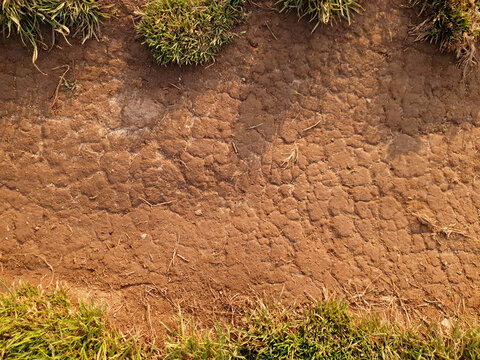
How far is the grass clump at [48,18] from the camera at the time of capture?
2.24 m

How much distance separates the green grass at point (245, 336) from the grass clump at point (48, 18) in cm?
180

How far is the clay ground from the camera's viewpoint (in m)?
2.34

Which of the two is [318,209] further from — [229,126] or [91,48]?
[91,48]

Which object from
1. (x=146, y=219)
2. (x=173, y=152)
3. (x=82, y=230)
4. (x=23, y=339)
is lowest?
(x=23, y=339)

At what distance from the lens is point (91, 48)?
2400 millimetres

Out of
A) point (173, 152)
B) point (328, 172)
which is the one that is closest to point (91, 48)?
point (173, 152)

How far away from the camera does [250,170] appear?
2367 mm

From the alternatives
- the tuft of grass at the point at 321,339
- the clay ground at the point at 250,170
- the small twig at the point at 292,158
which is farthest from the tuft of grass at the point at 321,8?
the tuft of grass at the point at 321,339

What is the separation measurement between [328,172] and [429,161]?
0.75m

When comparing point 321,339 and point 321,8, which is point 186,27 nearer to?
point 321,8

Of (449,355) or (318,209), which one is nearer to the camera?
(449,355)

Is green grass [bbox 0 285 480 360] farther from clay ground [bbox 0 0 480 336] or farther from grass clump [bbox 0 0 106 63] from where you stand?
grass clump [bbox 0 0 106 63]

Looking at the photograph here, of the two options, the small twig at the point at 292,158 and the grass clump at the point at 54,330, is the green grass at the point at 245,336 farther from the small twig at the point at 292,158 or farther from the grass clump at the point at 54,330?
→ the small twig at the point at 292,158

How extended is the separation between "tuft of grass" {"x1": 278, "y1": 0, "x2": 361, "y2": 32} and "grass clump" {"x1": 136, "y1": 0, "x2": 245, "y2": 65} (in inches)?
14.6
